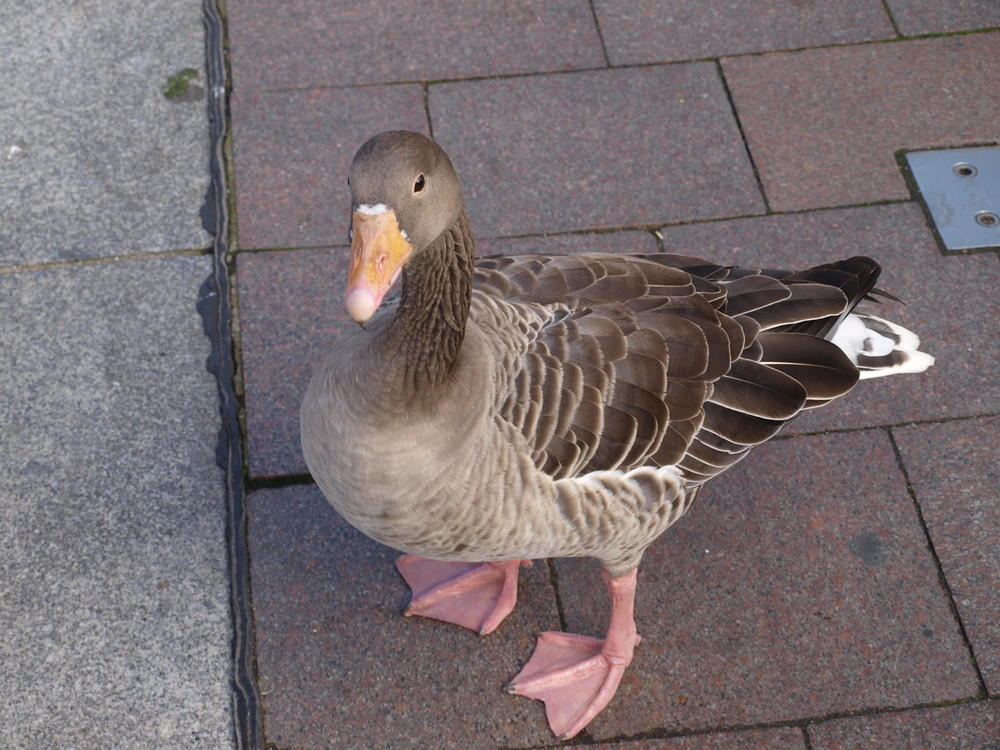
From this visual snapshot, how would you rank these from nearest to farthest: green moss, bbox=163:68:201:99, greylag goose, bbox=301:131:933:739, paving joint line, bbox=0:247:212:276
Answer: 1. greylag goose, bbox=301:131:933:739
2. paving joint line, bbox=0:247:212:276
3. green moss, bbox=163:68:201:99

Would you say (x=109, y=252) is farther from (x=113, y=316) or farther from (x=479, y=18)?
(x=479, y=18)

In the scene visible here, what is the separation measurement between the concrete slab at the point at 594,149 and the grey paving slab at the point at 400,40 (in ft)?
0.51

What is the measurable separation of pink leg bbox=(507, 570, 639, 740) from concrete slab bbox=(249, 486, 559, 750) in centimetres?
6

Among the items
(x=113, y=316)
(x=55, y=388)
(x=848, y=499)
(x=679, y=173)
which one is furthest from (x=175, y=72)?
(x=848, y=499)

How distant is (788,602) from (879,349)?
92cm

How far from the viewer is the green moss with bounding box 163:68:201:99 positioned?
15.5 feet

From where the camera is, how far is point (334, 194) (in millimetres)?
4363

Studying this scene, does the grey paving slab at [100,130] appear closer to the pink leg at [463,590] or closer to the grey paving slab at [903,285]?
the pink leg at [463,590]

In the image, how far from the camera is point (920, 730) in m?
3.10

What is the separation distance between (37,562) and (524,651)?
5.57ft

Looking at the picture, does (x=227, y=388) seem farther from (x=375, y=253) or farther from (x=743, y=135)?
(x=743, y=135)

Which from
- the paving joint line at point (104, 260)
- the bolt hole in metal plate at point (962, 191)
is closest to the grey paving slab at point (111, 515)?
the paving joint line at point (104, 260)

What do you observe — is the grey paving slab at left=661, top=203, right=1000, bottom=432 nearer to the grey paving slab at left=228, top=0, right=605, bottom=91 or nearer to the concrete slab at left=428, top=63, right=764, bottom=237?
the concrete slab at left=428, top=63, right=764, bottom=237

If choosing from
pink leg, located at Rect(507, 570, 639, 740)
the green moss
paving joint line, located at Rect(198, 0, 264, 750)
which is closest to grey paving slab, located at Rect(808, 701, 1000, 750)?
Answer: pink leg, located at Rect(507, 570, 639, 740)
